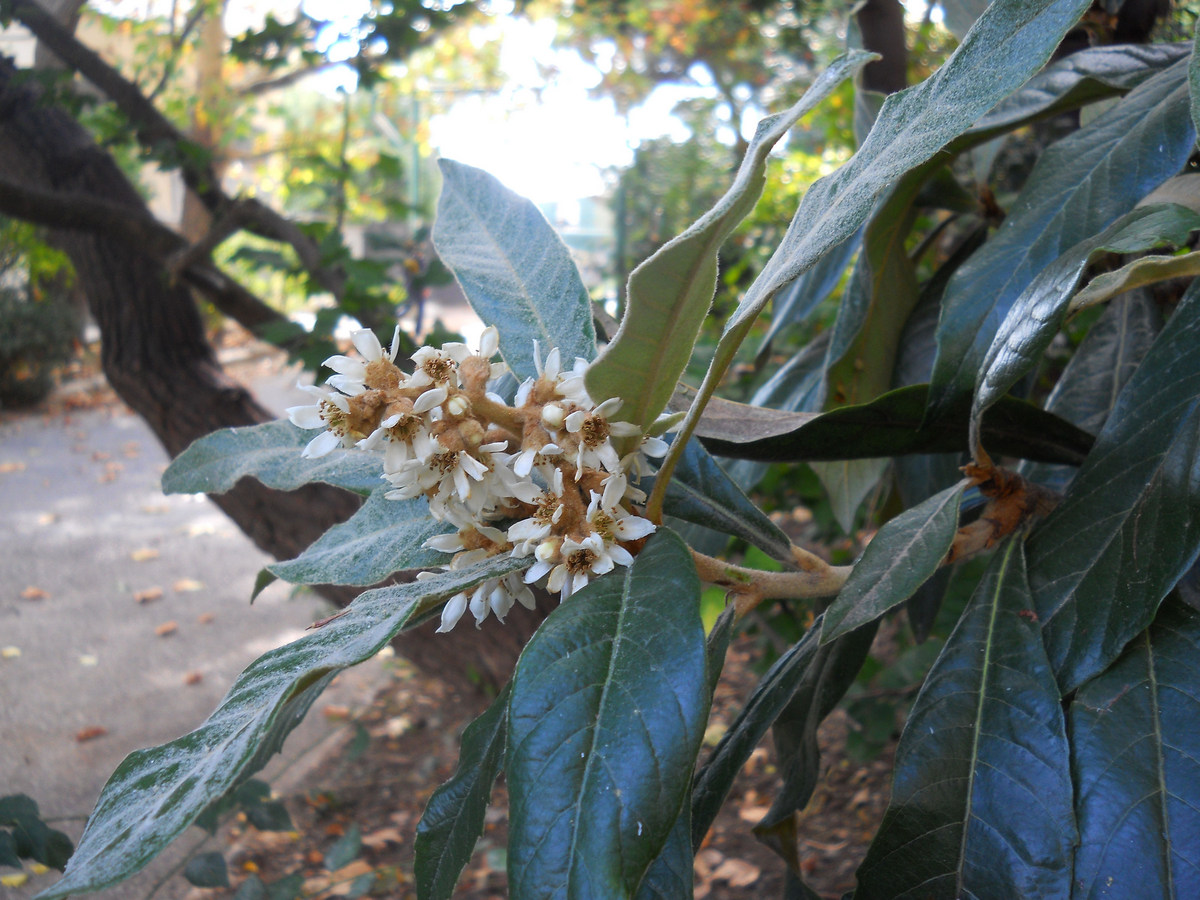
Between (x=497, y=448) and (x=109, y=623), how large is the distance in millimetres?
3700

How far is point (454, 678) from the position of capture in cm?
221

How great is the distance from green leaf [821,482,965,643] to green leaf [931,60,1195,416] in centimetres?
13

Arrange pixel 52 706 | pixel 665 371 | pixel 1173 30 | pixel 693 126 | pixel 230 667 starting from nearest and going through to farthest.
Result: pixel 665 371, pixel 1173 30, pixel 52 706, pixel 230 667, pixel 693 126

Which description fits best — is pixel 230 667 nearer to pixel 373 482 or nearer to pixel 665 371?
pixel 373 482

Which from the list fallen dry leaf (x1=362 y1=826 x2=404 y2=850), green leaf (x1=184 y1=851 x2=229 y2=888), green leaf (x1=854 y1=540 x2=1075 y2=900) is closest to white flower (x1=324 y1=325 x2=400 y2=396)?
green leaf (x1=854 y1=540 x2=1075 y2=900)

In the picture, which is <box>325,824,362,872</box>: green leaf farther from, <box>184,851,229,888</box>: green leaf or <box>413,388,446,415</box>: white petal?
<box>413,388,446,415</box>: white petal

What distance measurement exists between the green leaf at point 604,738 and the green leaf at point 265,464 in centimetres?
27

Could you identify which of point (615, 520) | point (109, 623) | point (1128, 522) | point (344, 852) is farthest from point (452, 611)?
point (109, 623)

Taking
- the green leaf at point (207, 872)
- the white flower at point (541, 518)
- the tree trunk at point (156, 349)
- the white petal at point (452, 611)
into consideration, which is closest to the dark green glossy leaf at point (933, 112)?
the white flower at point (541, 518)

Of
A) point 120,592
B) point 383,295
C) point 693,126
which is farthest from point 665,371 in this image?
point 693,126

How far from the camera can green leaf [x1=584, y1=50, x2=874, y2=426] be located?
46cm

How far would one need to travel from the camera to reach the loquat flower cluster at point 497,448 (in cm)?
50

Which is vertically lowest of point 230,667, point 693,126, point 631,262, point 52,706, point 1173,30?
point 230,667

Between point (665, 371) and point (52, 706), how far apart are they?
281 centimetres
